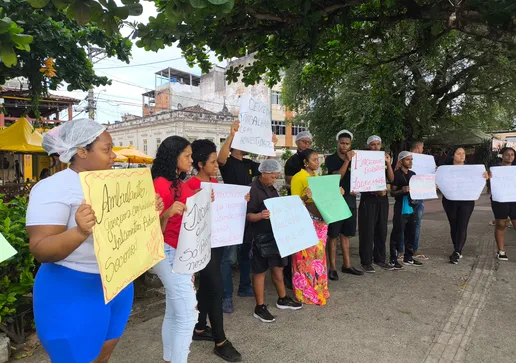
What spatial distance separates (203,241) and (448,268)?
4431 millimetres

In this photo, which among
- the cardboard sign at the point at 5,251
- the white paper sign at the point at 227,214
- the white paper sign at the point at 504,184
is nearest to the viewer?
the cardboard sign at the point at 5,251

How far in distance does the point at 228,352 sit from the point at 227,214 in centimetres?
116

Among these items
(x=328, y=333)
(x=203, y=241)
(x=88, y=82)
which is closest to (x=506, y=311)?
(x=328, y=333)

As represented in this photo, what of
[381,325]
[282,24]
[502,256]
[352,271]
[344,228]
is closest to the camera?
[381,325]

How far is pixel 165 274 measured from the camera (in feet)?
7.96

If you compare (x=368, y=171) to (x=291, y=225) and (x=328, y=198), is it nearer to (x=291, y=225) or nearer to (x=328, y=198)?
(x=328, y=198)

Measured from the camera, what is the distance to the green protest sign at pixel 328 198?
3.92m

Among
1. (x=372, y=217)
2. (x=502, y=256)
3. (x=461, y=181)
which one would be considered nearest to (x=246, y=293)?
(x=372, y=217)

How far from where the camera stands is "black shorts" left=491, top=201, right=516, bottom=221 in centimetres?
559

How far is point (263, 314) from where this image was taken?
3.62 metres

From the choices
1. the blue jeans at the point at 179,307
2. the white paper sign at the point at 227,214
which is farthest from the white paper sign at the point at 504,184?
the blue jeans at the point at 179,307

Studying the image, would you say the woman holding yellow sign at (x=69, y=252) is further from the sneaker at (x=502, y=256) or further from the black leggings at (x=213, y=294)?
the sneaker at (x=502, y=256)

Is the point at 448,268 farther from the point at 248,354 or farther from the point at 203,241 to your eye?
the point at 203,241

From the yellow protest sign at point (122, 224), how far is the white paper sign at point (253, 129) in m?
1.94
